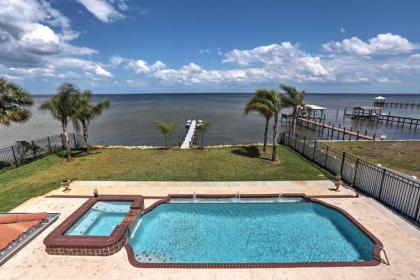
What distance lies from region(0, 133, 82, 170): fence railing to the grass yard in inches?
935

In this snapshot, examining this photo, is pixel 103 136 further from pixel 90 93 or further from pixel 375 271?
pixel 375 271

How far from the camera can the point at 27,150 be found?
18047mm

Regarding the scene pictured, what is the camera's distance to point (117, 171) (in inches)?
601

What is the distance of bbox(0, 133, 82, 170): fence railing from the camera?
672 inches

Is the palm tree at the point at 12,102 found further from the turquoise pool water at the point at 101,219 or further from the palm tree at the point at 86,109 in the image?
the turquoise pool water at the point at 101,219

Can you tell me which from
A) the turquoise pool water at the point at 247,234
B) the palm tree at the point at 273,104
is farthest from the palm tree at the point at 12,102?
the palm tree at the point at 273,104

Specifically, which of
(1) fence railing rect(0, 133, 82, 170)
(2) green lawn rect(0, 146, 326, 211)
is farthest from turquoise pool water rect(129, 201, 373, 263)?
(1) fence railing rect(0, 133, 82, 170)

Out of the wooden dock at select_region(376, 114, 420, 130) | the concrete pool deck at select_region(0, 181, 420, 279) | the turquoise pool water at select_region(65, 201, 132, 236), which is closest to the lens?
the concrete pool deck at select_region(0, 181, 420, 279)

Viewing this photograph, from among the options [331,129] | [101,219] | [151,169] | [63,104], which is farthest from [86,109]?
[331,129]

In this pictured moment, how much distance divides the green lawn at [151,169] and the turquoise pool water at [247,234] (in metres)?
3.15

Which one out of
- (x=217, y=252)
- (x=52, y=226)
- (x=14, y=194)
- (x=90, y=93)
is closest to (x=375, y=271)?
(x=217, y=252)

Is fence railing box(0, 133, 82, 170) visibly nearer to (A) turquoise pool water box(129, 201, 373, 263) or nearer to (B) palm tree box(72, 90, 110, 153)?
(B) palm tree box(72, 90, 110, 153)

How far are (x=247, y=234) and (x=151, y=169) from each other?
8.25m

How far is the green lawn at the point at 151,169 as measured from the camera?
1318 cm
